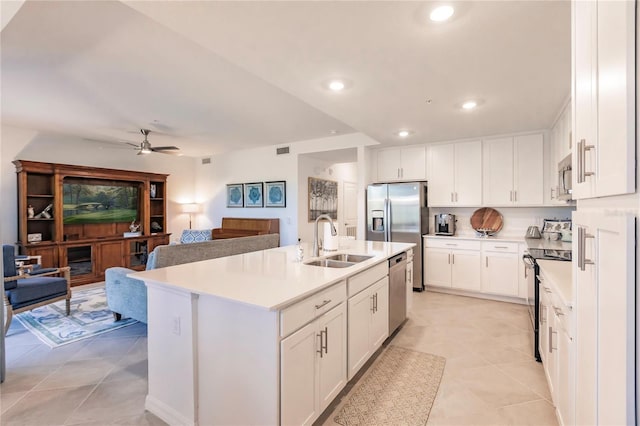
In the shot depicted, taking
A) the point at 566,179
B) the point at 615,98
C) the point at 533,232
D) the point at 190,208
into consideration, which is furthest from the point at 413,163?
the point at 190,208

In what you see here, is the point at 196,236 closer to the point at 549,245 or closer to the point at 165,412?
the point at 165,412

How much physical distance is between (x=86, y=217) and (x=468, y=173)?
7004mm

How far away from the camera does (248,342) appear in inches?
62.2

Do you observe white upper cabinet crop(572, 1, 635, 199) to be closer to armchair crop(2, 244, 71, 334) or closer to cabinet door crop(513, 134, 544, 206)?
cabinet door crop(513, 134, 544, 206)

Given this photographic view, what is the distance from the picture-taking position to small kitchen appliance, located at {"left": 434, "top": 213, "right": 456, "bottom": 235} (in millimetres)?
4973

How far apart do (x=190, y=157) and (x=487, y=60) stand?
719 centimetres

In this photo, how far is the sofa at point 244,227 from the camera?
249 inches

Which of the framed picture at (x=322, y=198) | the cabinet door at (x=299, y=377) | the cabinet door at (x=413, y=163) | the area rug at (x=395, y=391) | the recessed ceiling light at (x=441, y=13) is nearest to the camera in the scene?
the cabinet door at (x=299, y=377)

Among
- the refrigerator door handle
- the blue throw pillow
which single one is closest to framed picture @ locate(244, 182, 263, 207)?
the blue throw pillow

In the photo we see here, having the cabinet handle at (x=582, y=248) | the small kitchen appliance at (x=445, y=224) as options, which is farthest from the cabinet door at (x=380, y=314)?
the small kitchen appliance at (x=445, y=224)

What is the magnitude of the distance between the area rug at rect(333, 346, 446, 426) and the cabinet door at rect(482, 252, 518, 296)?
7.06ft

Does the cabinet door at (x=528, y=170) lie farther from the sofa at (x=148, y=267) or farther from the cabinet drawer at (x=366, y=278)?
the sofa at (x=148, y=267)

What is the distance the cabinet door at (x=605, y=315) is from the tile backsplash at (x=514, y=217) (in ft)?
12.8

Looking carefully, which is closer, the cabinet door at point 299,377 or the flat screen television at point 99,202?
the cabinet door at point 299,377
